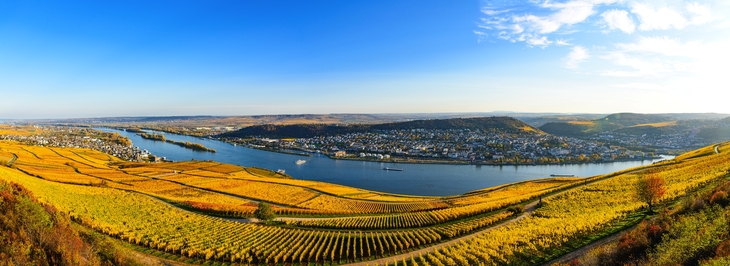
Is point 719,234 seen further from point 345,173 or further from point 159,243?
point 345,173

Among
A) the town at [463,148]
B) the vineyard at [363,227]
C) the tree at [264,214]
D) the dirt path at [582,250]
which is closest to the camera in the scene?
the dirt path at [582,250]

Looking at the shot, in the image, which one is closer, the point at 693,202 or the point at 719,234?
the point at 719,234

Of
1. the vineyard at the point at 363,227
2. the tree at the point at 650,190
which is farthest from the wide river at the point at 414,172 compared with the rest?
the tree at the point at 650,190

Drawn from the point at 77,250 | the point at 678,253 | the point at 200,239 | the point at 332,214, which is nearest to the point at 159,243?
the point at 200,239

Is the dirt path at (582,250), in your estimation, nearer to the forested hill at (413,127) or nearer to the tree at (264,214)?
the tree at (264,214)

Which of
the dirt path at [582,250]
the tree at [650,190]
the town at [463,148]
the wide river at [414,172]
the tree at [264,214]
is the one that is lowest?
the wide river at [414,172]

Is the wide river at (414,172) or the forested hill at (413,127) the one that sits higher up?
the forested hill at (413,127)
